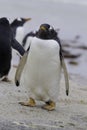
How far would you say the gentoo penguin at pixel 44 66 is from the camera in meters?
8.24

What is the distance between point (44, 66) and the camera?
8.32 metres

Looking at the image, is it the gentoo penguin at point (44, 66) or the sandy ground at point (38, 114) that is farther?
the gentoo penguin at point (44, 66)

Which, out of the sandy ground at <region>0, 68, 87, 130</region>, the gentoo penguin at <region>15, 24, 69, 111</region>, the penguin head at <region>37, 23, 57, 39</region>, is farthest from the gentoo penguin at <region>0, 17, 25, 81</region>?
the penguin head at <region>37, 23, 57, 39</region>

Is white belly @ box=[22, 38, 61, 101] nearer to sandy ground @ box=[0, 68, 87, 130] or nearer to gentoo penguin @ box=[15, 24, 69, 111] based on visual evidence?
gentoo penguin @ box=[15, 24, 69, 111]

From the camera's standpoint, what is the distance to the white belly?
8.23m

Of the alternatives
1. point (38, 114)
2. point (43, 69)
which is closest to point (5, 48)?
point (43, 69)

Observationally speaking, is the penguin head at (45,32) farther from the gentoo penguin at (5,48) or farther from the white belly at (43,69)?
the gentoo penguin at (5,48)

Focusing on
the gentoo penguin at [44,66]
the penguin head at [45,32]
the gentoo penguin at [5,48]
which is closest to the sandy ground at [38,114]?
the gentoo penguin at [44,66]

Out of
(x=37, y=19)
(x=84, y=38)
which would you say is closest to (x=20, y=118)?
(x=84, y=38)

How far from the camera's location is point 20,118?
24.5 ft

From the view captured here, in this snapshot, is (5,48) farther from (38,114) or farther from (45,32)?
(38,114)

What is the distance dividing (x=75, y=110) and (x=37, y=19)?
23.6 meters

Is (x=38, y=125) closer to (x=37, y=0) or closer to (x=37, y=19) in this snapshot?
(x=37, y=19)

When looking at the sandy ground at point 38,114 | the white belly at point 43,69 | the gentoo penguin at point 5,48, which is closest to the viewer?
the sandy ground at point 38,114
